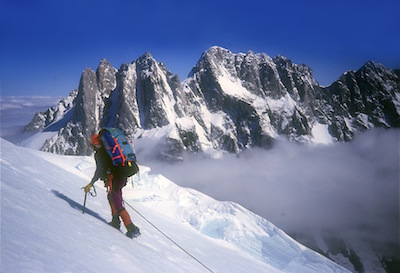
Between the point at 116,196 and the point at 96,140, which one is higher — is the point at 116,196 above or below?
below

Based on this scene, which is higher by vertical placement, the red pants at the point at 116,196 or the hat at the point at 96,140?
the hat at the point at 96,140

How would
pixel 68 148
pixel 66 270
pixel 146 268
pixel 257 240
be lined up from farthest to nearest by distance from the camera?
pixel 68 148, pixel 257 240, pixel 146 268, pixel 66 270

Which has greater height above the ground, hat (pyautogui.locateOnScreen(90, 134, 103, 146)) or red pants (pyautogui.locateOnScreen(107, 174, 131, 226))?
hat (pyautogui.locateOnScreen(90, 134, 103, 146))

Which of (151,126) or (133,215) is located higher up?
(151,126)

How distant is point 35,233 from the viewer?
12.7ft

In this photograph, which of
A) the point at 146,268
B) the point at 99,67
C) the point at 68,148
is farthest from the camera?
the point at 99,67

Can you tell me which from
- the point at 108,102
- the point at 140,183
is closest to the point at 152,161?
the point at 108,102

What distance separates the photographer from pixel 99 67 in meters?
184

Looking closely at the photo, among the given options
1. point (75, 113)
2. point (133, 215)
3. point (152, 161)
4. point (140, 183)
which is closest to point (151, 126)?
point (152, 161)

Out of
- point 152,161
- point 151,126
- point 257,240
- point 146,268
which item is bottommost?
point 146,268

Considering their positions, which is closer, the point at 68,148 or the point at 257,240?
the point at 257,240

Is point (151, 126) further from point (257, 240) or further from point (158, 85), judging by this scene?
point (257, 240)

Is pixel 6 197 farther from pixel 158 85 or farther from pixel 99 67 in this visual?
pixel 99 67

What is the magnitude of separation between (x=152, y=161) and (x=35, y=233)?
199617 mm
